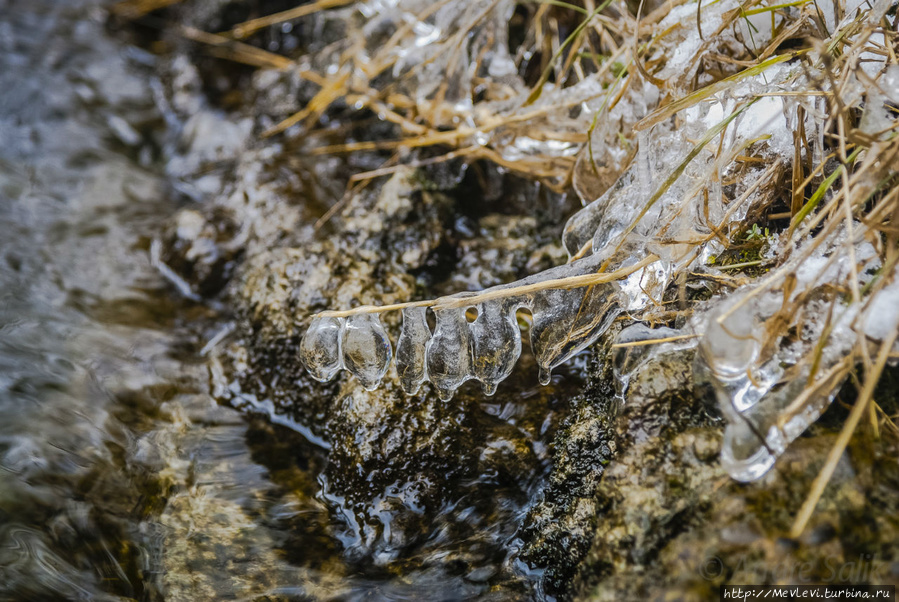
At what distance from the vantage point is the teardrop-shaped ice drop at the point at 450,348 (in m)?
1.60

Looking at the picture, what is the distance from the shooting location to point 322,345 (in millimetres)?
1673

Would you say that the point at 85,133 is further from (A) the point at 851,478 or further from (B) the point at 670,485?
(A) the point at 851,478

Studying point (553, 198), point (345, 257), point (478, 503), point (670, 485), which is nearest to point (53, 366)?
point (345, 257)

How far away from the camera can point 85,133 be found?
3861 millimetres

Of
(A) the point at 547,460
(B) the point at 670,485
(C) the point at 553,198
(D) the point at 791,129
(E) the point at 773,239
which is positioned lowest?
(A) the point at 547,460

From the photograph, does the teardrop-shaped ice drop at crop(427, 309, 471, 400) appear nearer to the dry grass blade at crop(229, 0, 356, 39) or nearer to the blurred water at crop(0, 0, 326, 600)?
the blurred water at crop(0, 0, 326, 600)

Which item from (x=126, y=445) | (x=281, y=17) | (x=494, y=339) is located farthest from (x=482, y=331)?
(x=281, y=17)

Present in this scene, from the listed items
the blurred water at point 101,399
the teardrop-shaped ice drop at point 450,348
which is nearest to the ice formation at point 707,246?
the teardrop-shaped ice drop at point 450,348

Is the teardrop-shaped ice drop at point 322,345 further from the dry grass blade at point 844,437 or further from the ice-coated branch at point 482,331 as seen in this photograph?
the dry grass blade at point 844,437

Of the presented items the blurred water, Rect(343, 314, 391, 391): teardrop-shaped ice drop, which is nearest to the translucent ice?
Rect(343, 314, 391, 391): teardrop-shaped ice drop

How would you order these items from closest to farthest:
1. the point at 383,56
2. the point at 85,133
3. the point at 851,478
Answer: the point at 851,478 → the point at 383,56 → the point at 85,133

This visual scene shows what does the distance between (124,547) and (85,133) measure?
10.3ft

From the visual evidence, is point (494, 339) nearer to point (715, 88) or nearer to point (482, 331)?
point (482, 331)

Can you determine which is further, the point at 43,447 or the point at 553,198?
the point at 553,198
